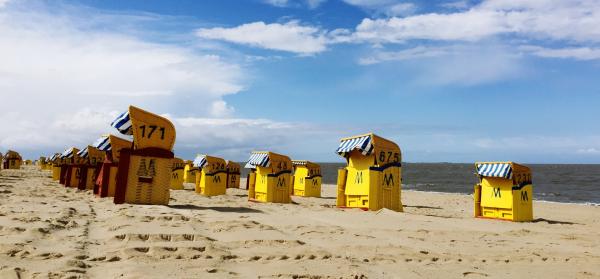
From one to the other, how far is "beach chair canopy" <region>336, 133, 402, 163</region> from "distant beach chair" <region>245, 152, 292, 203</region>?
9.83ft

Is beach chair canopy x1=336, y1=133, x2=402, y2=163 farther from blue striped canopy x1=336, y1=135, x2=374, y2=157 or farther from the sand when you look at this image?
the sand

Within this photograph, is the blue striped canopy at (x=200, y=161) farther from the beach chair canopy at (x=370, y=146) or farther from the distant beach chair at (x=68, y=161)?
the beach chair canopy at (x=370, y=146)

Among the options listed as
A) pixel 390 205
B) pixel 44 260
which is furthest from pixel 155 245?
pixel 390 205

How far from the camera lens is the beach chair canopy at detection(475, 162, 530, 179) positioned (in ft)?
46.2

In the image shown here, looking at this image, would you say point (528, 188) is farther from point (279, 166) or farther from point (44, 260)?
point (44, 260)

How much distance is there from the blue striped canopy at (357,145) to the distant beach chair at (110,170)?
8.15m

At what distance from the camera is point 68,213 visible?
1002 centimetres

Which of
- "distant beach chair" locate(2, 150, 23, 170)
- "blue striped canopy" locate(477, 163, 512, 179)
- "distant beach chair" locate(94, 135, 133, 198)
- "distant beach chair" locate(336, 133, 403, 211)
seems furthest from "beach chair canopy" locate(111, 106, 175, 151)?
"distant beach chair" locate(2, 150, 23, 170)

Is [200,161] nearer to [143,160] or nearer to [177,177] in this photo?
[177,177]

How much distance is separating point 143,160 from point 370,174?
752 cm

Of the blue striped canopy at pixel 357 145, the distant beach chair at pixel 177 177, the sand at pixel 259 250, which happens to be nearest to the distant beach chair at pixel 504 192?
the blue striped canopy at pixel 357 145

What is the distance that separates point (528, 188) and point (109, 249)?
13704mm

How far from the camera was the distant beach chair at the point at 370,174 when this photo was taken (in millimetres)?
15109

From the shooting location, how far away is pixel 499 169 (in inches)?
563
